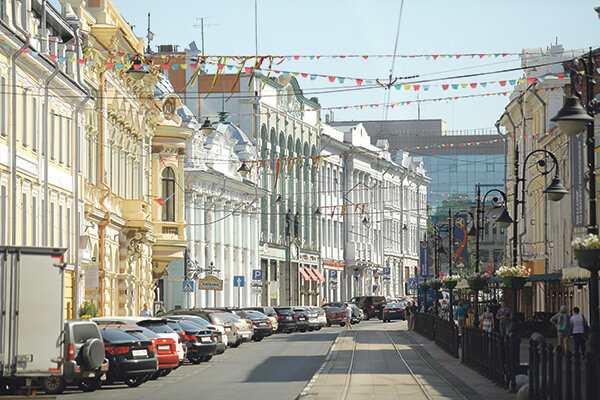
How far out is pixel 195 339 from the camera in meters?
34.2

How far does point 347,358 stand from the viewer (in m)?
35.3

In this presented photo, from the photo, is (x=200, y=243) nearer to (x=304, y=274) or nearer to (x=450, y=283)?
(x=450, y=283)

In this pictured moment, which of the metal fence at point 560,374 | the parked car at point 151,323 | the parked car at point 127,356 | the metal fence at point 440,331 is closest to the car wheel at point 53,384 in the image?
the parked car at point 127,356

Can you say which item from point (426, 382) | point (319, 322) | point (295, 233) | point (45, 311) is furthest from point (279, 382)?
point (295, 233)

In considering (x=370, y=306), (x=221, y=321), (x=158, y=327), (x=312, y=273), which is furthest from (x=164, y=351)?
(x=312, y=273)

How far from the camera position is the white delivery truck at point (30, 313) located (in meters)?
19.4

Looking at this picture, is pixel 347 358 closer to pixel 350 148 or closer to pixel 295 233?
pixel 295 233

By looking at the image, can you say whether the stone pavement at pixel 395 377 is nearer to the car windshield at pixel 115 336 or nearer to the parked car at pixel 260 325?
the car windshield at pixel 115 336

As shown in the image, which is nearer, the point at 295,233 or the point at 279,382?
the point at 279,382

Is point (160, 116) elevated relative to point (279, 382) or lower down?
elevated

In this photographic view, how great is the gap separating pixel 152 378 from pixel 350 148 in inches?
3085

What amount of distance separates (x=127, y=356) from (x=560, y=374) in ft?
36.3

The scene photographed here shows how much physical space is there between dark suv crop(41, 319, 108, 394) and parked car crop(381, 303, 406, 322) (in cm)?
6170

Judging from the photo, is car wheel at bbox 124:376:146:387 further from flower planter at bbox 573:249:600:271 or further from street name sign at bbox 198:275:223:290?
street name sign at bbox 198:275:223:290
